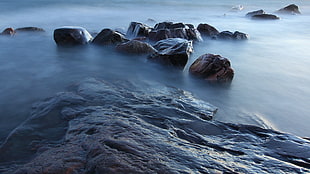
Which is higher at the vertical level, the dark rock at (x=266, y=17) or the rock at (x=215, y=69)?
the dark rock at (x=266, y=17)

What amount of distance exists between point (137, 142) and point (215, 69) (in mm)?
2706

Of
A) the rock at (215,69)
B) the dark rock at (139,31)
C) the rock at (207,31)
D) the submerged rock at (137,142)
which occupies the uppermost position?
the rock at (207,31)

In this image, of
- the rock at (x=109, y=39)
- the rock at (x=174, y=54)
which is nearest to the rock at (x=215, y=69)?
the rock at (x=174, y=54)

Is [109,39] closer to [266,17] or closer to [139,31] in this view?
[139,31]

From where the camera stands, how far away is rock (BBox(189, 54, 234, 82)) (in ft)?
14.0

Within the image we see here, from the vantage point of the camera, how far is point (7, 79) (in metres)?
4.15

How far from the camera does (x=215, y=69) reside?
4262 mm

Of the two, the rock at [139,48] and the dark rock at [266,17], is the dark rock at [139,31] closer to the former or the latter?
the rock at [139,48]

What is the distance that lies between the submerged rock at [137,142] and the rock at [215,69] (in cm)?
139

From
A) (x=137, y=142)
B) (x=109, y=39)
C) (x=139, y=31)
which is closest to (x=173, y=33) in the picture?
(x=139, y=31)

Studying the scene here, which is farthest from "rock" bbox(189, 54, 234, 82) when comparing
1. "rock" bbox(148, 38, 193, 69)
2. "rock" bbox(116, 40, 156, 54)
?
"rock" bbox(116, 40, 156, 54)

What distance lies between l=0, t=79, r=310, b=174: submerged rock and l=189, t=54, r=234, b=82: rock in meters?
1.39

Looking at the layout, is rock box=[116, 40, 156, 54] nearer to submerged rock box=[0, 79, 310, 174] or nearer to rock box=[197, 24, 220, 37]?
submerged rock box=[0, 79, 310, 174]

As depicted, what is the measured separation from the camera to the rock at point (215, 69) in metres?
4.25
